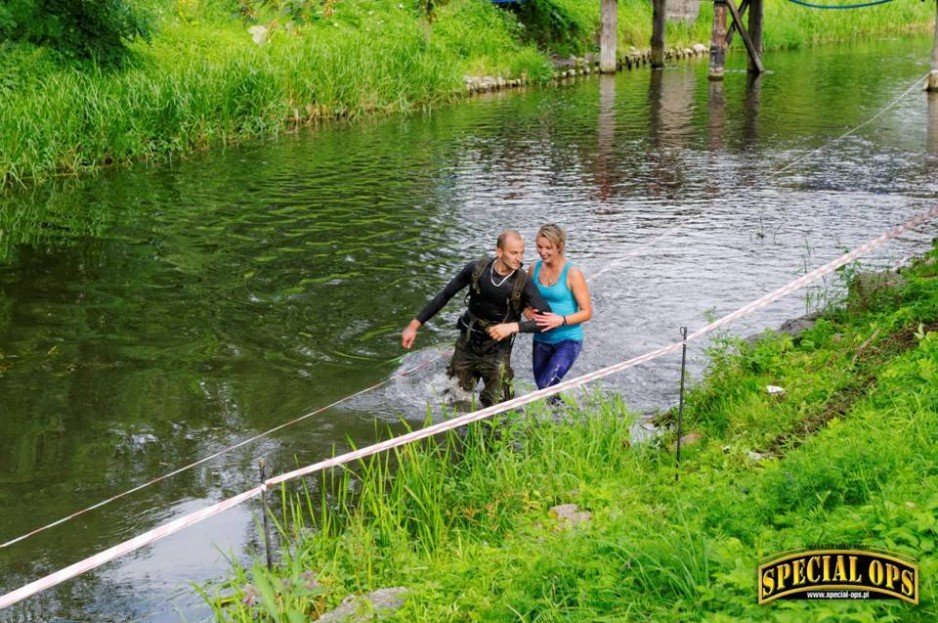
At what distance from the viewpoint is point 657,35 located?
120ft

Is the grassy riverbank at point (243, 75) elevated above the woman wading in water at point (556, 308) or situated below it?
above

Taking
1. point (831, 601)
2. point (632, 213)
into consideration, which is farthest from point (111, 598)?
point (632, 213)

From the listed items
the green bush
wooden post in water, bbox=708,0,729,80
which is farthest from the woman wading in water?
wooden post in water, bbox=708,0,729,80

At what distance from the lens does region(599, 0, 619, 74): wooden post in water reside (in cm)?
3272

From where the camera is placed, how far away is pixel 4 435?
8508 millimetres

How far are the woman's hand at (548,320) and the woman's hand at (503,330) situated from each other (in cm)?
20

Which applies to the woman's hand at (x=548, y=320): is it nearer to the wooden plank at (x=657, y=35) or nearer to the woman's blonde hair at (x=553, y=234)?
the woman's blonde hair at (x=553, y=234)

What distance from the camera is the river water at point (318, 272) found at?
25.0 feet

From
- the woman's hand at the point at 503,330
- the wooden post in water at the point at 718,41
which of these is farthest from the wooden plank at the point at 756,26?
the woman's hand at the point at 503,330

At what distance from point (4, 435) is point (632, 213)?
9922 mm

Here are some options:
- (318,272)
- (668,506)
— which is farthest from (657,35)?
(668,506)

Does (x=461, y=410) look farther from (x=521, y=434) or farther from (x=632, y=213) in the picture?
(x=632, y=213)

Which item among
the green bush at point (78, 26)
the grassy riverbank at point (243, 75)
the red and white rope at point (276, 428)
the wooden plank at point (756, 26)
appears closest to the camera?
Result: the red and white rope at point (276, 428)

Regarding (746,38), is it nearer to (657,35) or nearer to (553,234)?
(657,35)
